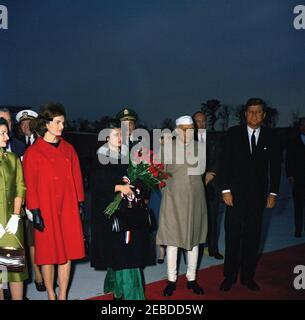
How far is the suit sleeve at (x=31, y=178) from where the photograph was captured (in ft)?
10.9

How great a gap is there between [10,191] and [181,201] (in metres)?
1.66

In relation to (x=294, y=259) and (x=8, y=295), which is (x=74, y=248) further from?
(x=294, y=259)

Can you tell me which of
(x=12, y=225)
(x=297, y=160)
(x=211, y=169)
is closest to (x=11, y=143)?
(x=12, y=225)

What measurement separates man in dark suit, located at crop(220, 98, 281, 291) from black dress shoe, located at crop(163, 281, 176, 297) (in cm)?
54

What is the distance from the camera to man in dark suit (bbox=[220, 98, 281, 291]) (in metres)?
4.24

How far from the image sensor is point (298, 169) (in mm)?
6559

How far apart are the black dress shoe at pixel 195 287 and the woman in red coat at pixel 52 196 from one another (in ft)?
4.19

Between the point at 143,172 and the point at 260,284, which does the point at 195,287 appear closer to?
the point at 260,284

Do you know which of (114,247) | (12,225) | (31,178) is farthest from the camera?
(114,247)

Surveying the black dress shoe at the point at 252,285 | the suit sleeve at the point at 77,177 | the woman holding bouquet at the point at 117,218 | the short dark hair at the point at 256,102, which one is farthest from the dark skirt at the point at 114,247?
the short dark hair at the point at 256,102

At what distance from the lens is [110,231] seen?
3516mm

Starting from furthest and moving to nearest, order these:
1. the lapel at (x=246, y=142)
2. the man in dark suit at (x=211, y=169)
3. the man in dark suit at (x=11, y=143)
→ the man in dark suit at (x=211, y=169)
the lapel at (x=246, y=142)
the man in dark suit at (x=11, y=143)

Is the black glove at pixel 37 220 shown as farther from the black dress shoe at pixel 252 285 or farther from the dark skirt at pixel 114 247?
the black dress shoe at pixel 252 285

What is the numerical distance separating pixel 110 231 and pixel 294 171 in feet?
13.4
